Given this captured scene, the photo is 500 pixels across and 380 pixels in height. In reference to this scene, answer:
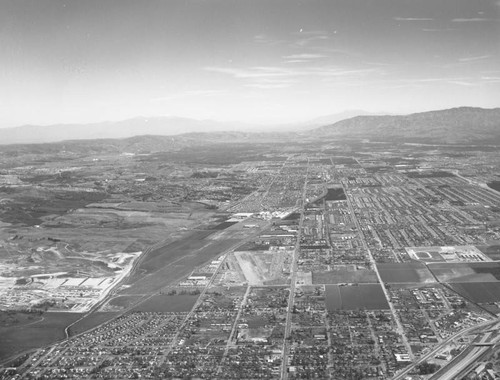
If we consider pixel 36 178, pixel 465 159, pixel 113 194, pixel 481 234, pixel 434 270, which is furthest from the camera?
pixel 465 159

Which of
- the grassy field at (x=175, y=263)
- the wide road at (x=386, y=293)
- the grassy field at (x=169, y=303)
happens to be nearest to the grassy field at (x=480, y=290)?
the wide road at (x=386, y=293)

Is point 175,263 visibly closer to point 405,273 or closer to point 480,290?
point 405,273

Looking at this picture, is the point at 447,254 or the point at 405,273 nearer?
the point at 405,273

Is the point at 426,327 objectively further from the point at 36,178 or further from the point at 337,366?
the point at 36,178

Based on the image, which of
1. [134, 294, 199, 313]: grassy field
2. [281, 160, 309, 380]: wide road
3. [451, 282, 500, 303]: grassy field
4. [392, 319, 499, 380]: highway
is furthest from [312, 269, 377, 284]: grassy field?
[134, 294, 199, 313]: grassy field

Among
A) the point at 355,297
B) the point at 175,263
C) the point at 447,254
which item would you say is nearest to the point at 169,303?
the point at 175,263

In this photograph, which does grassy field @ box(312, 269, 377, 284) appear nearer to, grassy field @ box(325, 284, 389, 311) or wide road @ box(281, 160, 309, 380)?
grassy field @ box(325, 284, 389, 311)

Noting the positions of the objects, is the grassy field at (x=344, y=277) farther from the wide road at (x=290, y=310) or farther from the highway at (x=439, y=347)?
the highway at (x=439, y=347)

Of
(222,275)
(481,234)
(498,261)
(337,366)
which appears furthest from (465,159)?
(337,366)

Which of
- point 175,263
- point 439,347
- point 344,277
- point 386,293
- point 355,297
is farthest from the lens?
point 175,263
